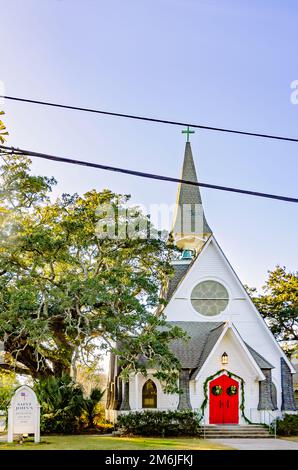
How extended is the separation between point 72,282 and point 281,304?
17612 millimetres

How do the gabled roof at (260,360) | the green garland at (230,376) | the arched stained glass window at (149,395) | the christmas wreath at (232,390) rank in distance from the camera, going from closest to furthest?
1. the green garland at (230,376)
2. the christmas wreath at (232,390)
3. the arched stained glass window at (149,395)
4. the gabled roof at (260,360)

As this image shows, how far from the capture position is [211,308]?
28.7 meters

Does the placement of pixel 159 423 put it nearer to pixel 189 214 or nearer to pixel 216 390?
pixel 216 390

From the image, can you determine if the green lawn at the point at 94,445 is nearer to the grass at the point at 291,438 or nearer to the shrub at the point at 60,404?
the shrub at the point at 60,404

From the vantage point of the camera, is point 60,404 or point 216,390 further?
point 216,390

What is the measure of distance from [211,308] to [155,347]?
6053 millimetres

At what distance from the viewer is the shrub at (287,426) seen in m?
24.8

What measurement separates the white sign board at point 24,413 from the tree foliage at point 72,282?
394 cm

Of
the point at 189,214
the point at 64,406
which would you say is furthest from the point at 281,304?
the point at 64,406

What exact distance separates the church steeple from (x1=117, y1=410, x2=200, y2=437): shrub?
13083 millimetres

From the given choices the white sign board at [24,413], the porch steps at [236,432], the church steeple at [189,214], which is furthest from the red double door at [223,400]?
the church steeple at [189,214]

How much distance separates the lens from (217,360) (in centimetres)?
2625

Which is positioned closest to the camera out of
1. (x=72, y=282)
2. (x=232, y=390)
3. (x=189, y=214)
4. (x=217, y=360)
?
(x=72, y=282)
